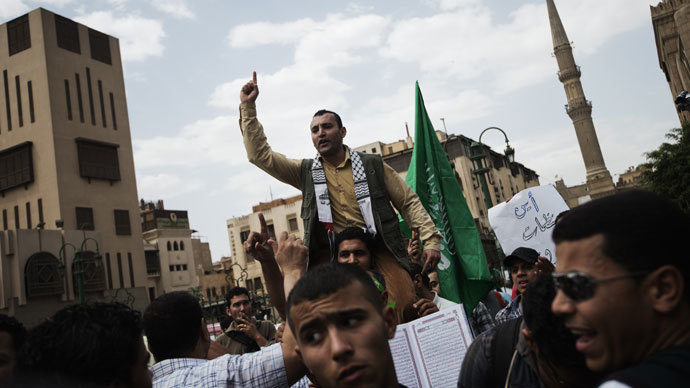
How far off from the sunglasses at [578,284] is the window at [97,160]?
135ft

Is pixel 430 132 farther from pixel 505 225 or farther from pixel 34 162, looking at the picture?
pixel 34 162

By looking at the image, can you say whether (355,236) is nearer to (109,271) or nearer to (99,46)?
(109,271)

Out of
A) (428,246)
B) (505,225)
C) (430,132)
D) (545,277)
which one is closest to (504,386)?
(545,277)

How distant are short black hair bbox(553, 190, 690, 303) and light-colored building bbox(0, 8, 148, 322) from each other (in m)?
36.8

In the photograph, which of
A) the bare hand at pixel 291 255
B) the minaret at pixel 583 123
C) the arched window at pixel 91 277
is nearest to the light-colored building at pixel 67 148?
the arched window at pixel 91 277

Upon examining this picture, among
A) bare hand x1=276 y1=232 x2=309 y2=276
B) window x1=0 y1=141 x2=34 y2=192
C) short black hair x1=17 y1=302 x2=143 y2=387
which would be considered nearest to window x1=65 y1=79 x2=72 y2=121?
window x1=0 y1=141 x2=34 y2=192

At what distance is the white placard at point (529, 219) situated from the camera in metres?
5.98

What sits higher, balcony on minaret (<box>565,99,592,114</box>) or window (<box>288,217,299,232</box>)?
balcony on minaret (<box>565,99,592,114</box>)

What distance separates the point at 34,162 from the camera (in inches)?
1483

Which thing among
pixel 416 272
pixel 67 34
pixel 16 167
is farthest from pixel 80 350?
pixel 67 34

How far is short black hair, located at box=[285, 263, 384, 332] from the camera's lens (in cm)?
230

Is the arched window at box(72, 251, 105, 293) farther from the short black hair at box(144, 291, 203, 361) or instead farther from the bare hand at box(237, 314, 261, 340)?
the short black hair at box(144, 291, 203, 361)

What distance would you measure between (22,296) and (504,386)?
114 feet

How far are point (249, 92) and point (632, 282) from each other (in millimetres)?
3465
